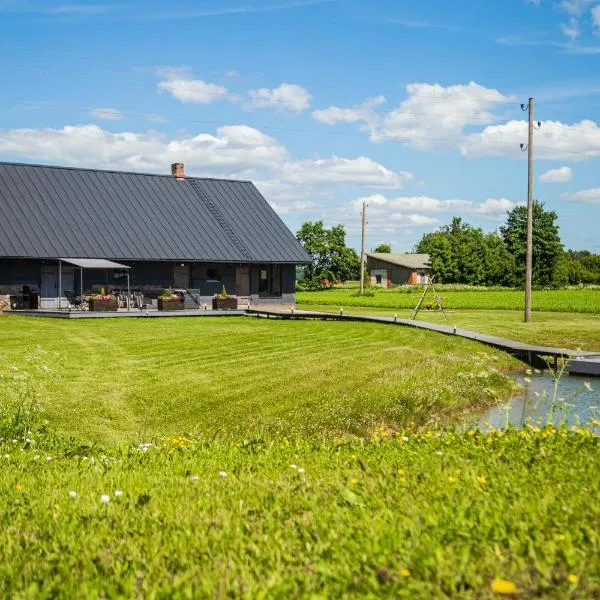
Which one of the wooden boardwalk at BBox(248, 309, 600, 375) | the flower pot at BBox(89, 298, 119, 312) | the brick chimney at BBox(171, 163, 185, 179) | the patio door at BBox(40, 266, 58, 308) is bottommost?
the wooden boardwalk at BBox(248, 309, 600, 375)

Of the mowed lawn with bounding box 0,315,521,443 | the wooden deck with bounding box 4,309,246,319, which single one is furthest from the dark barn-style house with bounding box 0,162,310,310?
the mowed lawn with bounding box 0,315,521,443

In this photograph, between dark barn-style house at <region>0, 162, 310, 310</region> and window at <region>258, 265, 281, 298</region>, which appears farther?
window at <region>258, 265, 281, 298</region>

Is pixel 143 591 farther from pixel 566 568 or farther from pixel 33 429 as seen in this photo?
pixel 33 429

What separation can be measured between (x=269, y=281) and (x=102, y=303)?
422 inches

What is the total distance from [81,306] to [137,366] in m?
18.5

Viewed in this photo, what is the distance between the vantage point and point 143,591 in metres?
4.80

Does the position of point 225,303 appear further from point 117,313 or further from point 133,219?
point 133,219

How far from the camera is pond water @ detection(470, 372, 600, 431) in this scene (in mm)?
13141

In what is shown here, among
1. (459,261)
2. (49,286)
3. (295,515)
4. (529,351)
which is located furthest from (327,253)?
(295,515)

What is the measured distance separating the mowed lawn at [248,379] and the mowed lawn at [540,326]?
393 cm

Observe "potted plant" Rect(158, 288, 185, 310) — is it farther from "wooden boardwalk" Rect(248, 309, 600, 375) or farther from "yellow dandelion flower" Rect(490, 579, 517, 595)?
"yellow dandelion flower" Rect(490, 579, 517, 595)

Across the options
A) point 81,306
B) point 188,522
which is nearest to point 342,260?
point 81,306

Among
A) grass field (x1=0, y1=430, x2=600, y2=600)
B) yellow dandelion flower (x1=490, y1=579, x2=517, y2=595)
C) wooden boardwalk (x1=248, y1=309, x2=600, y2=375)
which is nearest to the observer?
yellow dandelion flower (x1=490, y1=579, x2=517, y2=595)

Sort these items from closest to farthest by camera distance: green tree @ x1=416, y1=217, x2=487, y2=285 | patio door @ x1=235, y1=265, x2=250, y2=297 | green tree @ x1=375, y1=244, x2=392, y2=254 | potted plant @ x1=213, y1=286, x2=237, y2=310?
potted plant @ x1=213, y1=286, x2=237, y2=310
patio door @ x1=235, y1=265, x2=250, y2=297
green tree @ x1=416, y1=217, x2=487, y2=285
green tree @ x1=375, y1=244, x2=392, y2=254
